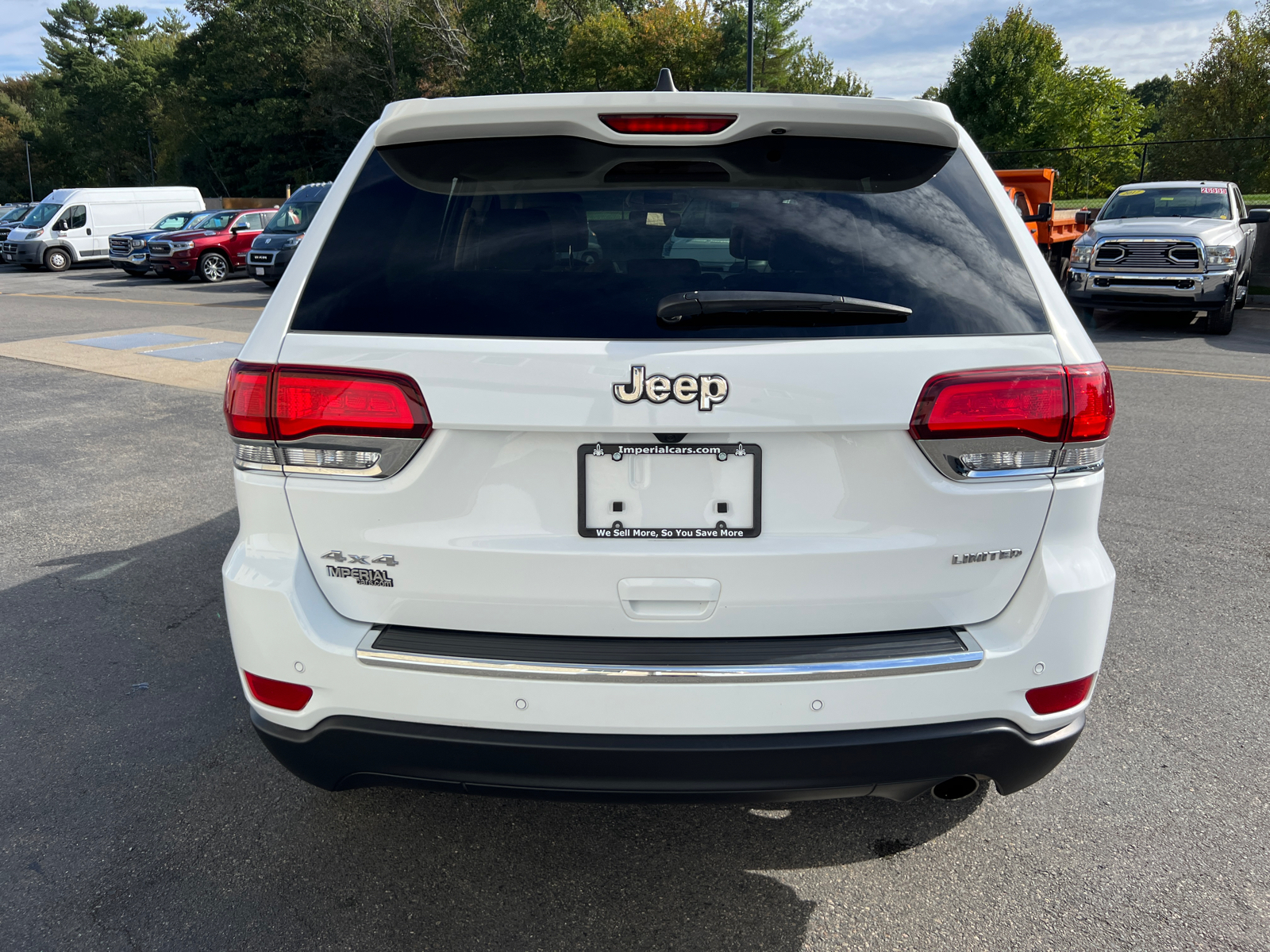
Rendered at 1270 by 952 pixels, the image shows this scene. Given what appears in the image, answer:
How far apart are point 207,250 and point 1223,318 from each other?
22977 millimetres

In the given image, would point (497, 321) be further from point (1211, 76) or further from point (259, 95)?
point (259, 95)

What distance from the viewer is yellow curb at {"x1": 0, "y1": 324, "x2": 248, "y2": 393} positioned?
1038 cm

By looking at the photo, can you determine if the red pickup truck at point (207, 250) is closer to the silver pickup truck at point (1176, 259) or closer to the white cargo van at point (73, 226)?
the white cargo van at point (73, 226)

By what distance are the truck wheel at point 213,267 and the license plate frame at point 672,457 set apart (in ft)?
85.9

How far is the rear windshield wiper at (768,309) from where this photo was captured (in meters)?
1.99

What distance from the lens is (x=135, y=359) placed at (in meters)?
11.8

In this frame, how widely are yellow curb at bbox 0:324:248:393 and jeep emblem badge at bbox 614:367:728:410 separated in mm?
8065

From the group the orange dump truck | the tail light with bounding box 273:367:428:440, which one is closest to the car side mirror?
the orange dump truck

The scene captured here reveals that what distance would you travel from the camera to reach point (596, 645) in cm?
207

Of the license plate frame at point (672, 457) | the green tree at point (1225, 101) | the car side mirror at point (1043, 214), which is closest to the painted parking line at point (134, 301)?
the car side mirror at point (1043, 214)

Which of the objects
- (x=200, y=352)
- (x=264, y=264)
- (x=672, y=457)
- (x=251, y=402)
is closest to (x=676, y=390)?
(x=672, y=457)

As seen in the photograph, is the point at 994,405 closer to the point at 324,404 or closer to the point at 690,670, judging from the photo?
the point at 690,670

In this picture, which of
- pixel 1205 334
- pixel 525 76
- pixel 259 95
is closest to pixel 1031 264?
pixel 1205 334

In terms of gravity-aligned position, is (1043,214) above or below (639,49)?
below
